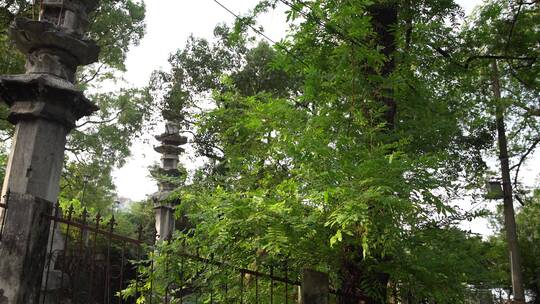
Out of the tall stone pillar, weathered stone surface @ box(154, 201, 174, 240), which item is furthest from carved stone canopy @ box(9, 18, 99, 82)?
weathered stone surface @ box(154, 201, 174, 240)

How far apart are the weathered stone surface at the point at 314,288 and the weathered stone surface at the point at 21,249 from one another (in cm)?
248

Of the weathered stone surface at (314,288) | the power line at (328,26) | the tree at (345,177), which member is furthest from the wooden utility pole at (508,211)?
the weathered stone surface at (314,288)

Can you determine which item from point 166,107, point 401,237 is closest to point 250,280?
point 401,237

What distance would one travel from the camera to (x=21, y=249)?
3.44 metres

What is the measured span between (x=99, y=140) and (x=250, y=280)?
15987 mm

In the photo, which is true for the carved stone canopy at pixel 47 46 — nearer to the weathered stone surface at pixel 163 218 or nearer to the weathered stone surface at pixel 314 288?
A: the weathered stone surface at pixel 314 288

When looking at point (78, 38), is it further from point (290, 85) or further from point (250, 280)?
point (290, 85)

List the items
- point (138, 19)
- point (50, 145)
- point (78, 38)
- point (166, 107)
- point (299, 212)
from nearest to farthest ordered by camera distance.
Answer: point (299, 212)
point (50, 145)
point (78, 38)
point (138, 19)
point (166, 107)

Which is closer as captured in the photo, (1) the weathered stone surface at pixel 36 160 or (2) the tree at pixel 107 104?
(1) the weathered stone surface at pixel 36 160

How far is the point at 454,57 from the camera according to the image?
25.8 ft

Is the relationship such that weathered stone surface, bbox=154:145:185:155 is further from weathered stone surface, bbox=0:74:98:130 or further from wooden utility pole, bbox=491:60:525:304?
wooden utility pole, bbox=491:60:525:304

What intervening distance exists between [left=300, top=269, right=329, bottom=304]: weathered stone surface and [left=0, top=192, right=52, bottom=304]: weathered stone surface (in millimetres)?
2479

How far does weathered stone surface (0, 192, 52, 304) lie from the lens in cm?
339

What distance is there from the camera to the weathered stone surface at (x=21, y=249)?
3.39 m
